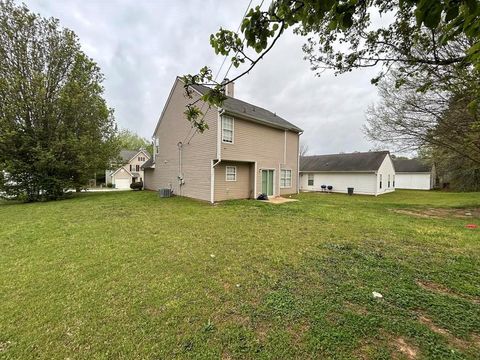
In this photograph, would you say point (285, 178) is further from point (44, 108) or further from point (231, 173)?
point (44, 108)

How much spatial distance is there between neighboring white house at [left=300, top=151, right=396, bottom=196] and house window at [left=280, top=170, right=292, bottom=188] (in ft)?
24.2

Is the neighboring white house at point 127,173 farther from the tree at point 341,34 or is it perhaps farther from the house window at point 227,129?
the tree at point 341,34

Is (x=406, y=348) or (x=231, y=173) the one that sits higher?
(x=231, y=173)

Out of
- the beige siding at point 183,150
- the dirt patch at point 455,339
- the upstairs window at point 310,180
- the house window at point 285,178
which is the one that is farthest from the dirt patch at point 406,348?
the upstairs window at point 310,180

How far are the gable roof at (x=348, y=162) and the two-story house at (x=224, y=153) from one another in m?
7.29

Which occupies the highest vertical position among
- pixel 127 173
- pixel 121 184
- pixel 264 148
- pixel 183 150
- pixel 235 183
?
pixel 264 148

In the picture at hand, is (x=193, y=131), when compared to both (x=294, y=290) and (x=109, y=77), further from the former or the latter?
(x=294, y=290)

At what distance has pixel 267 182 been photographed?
15.2m

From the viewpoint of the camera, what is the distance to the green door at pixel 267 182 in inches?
588

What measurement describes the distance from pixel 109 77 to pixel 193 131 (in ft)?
32.7

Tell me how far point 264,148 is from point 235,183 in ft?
10.7

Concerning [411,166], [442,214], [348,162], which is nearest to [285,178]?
[442,214]

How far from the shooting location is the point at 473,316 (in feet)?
8.73

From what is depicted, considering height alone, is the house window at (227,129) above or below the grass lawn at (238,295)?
above
